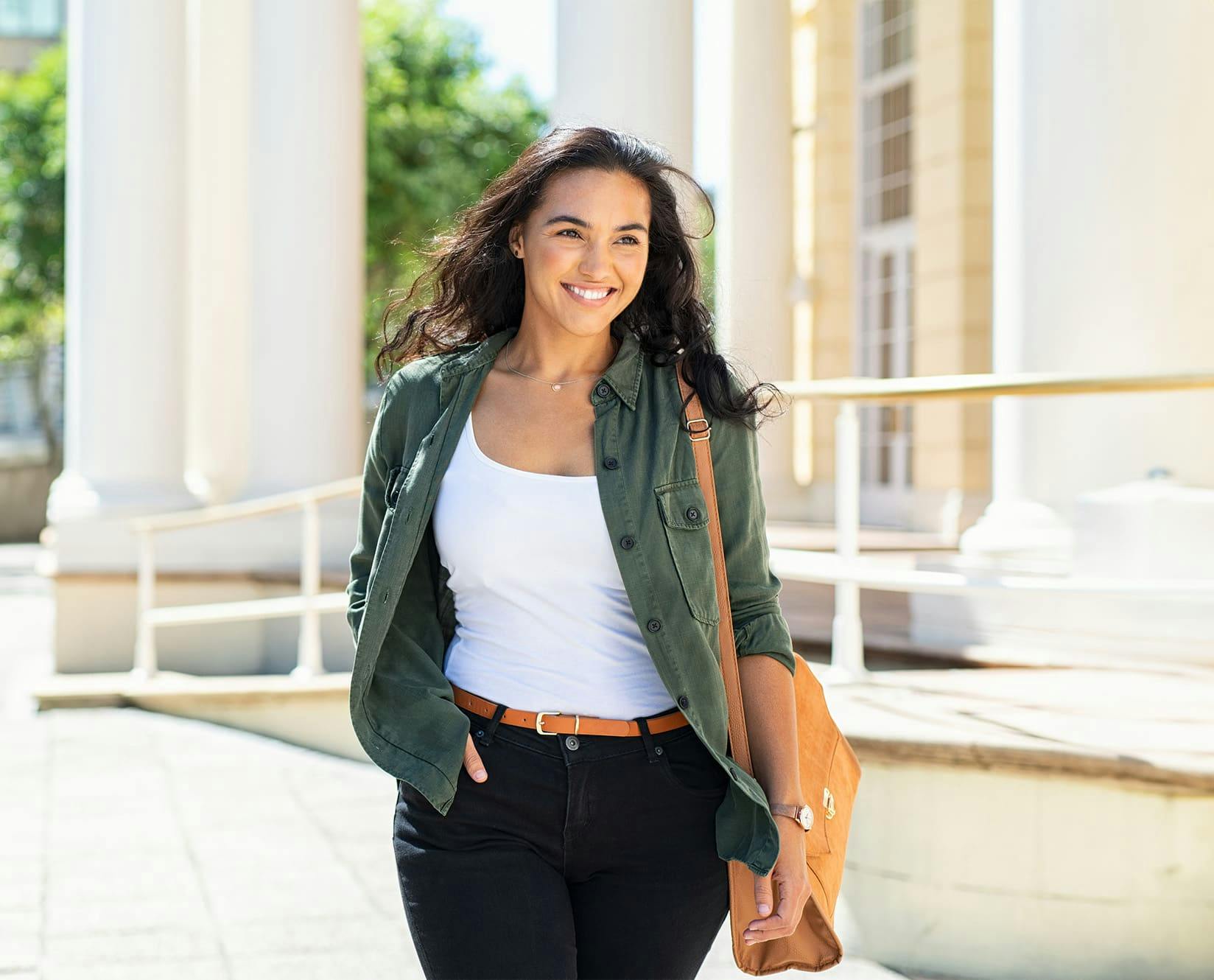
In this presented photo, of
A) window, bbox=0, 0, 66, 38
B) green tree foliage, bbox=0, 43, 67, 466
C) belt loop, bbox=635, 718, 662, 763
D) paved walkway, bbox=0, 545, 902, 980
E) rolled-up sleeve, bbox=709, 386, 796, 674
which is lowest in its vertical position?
paved walkway, bbox=0, 545, 902, 980

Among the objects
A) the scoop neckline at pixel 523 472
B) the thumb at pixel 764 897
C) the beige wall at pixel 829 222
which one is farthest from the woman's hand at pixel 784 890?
the beige wall at pixel 829 222

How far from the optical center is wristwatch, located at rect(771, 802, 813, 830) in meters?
2.08

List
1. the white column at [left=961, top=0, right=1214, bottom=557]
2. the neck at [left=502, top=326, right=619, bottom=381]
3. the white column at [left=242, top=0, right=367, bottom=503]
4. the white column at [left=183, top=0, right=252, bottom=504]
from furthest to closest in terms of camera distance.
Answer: the white column at [left=183, top=0, right=252, bottom=504] < the white column at [left=242, top=0, right=367, bottom=503] < the white column at [left=961, top=0, right=1214, bottom=557] < the neck at [left=502, top=326, right=619, bottom=381]

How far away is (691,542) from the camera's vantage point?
2.06 meters

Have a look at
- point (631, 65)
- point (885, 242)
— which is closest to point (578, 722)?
point (631, 65)

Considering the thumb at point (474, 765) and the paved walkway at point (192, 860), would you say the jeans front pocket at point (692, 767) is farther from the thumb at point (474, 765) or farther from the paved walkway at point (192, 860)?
the paved walkway at point (192, 860)

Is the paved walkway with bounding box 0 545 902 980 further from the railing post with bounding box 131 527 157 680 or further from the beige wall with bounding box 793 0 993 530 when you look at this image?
the beige wall with bounding box 793 0 993 530

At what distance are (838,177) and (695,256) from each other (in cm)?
1292

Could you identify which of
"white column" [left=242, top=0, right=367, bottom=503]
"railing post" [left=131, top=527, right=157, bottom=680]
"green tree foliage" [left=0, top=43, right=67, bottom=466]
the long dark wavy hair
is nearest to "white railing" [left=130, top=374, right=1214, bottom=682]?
the long dark wavy hair

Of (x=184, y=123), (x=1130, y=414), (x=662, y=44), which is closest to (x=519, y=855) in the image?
(x=1130, y=414)

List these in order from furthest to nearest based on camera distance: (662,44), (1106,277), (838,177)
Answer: (838,177) < (662,44) < (1106,277)

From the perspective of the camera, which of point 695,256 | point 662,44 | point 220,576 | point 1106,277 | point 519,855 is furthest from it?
point 220,576

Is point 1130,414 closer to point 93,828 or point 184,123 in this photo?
point 93,828

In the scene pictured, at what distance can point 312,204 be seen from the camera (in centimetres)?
946
